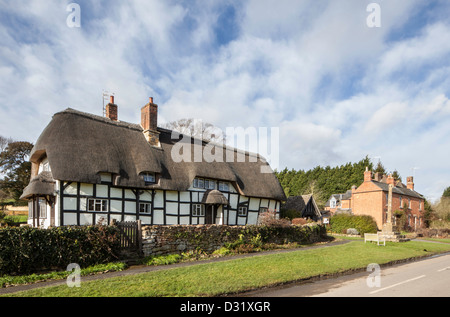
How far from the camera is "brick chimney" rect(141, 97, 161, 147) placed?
20875 millimetres

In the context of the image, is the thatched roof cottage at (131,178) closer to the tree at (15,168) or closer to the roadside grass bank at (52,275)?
the roadside grass bank at (52,275)

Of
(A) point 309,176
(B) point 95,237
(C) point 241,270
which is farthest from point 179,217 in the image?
(A) point 309,176

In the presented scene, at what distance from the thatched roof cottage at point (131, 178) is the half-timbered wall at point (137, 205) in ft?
0.16

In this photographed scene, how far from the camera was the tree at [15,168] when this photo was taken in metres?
35.6

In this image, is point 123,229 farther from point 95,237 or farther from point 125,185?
point 125,185

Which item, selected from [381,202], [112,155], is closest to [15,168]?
[112,155]

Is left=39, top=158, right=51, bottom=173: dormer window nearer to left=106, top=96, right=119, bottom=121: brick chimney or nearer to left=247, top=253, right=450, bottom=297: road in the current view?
left=106, top=96, right=119, bottom=121: brick chimney

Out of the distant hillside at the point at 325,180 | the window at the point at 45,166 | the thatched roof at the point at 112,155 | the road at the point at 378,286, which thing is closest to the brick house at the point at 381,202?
the distant hillside at the point at 325,180

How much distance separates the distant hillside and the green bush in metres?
20.8

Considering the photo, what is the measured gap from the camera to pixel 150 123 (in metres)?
21.0

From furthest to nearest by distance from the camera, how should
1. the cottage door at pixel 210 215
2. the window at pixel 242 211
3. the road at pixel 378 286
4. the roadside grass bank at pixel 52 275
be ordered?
the window at pixel 242 211 → the cottage door at pixel 210 215 → the roadside grass bank at pixel 52 275 → the road at pixel 378 286

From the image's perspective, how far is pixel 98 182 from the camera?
1638 cm

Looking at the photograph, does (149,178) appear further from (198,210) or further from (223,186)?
(223,186)
